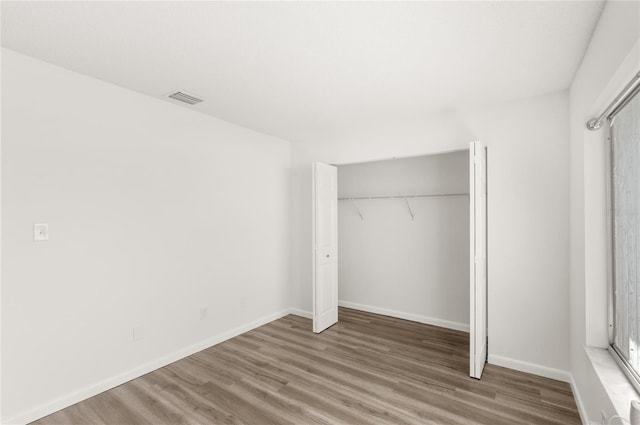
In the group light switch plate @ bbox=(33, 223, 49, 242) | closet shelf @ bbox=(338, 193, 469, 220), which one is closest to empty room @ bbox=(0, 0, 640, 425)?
light switch plate @ bbox=(33, 223, 49, 242)

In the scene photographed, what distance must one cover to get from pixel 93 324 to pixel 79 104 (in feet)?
5.67

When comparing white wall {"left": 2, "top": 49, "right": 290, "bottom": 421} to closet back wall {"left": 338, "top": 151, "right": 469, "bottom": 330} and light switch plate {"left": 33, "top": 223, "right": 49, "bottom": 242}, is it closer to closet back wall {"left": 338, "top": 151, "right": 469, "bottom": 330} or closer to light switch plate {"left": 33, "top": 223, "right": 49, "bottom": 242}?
light switch plate {"left": 33, "top": 223, "right": 49, "bottom": 242}

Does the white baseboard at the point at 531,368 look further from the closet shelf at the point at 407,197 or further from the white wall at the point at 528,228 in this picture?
the closet shelf at the point at 407,197

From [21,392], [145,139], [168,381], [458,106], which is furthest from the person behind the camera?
[458,106]

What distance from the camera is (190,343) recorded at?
3287 mm

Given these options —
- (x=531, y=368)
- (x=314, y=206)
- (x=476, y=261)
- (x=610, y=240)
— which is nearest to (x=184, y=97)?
(x=314, y=206)

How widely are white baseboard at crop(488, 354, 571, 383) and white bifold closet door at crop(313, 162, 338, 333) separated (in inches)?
72.3

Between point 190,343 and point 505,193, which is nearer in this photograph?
point 505,193

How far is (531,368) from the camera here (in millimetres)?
2871

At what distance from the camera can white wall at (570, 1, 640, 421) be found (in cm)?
157

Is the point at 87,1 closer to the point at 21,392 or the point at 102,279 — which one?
the point at 102,279

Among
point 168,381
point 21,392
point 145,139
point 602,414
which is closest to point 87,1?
point 145,139

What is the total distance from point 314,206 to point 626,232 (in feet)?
8.98

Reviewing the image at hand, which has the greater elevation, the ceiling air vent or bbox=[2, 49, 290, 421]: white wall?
the ceiling air vent
